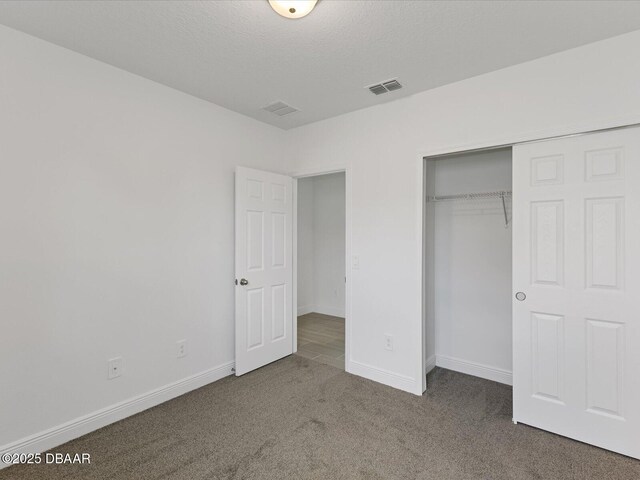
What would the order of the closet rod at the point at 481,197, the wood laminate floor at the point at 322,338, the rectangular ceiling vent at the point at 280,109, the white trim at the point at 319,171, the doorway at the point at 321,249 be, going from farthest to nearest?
the doorway at the point at 321,249, the wood laminate floor at the point at 322,338, the white trim at the point at 319,171, the rectangular ceiling vent at the point at 280,109, the closet rod at the point at 481,197

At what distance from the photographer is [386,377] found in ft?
10.2

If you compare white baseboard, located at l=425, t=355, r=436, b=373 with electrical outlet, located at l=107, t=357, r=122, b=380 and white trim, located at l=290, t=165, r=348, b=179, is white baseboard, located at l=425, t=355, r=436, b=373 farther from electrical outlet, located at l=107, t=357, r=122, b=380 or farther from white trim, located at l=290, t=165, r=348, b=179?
electrical outlet, located at l=107, t=357, r=122, b=380

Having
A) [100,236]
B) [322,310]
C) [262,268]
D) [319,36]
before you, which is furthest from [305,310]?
[319,36]

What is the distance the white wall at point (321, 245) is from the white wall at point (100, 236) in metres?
2.65

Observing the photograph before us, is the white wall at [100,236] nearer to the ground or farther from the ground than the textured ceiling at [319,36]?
nearer to the ground

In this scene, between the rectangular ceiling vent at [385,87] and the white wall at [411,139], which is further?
the rectangular ceiling vent at [385,87]

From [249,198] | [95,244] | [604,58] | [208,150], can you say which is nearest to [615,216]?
[604,58]

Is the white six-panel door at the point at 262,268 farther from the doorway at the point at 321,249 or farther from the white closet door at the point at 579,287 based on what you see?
the white closet door at the point at 579,287

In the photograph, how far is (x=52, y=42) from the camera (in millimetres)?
2180

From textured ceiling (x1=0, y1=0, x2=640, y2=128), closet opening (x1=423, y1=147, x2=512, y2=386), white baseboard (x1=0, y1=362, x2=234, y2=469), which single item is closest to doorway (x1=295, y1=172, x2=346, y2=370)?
closet opening (x1=423, y1=147, x2=512, y2=386)

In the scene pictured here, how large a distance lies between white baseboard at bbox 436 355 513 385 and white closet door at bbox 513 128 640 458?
0.72 metres

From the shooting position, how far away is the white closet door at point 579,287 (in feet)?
6.78

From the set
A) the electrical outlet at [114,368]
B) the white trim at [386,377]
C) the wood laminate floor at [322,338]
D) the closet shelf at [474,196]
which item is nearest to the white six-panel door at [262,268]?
the wood laminate floor at [322,338]

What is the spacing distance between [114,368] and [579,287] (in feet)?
11.1
